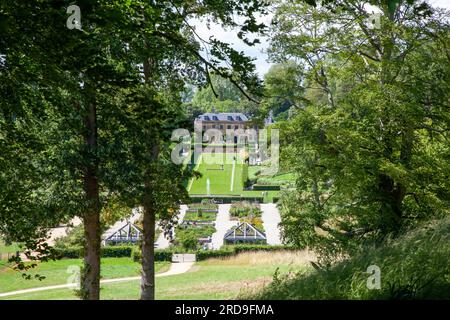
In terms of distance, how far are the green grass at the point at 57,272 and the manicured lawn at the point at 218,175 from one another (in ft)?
71.1

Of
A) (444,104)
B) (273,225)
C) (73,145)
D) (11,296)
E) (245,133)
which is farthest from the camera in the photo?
(245,133)

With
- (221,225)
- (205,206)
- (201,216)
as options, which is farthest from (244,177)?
(221,225)

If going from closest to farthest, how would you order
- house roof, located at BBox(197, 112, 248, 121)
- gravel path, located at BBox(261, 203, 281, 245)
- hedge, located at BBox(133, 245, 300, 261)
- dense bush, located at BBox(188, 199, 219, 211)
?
hedge, located at BBox(133, 245, 300, 261), gravel path, located at BBox(261, 203, 281, 245), dense bush, located at BBox(188, 199, 219, 211), house roof, located at BBox(197, 112, 248, 121)

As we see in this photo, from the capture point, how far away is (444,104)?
38.1 ft

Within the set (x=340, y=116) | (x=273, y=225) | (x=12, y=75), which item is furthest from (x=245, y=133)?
(x=12, y=75)

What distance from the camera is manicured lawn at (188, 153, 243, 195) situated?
60.6 m

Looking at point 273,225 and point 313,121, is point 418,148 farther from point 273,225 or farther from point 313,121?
point 273,225

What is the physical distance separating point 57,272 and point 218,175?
4109 centimetres

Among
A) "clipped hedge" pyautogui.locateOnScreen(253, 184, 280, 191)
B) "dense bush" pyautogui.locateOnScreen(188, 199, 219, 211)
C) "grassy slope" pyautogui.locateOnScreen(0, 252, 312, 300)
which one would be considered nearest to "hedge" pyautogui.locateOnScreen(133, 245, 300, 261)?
"grassy slope" pyautogui.locateOnScreen(0, 252, 312, 300)

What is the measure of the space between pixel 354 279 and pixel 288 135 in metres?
11.6

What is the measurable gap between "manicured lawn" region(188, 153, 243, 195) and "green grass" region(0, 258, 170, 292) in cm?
2168

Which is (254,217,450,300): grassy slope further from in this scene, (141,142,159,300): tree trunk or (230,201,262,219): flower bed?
(230,201,262,219): flower bed

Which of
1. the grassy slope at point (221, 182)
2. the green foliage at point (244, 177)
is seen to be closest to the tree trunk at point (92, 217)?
the grassy slope at point (221, 182)

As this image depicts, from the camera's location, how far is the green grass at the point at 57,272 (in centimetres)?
2635
